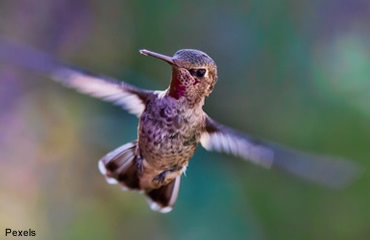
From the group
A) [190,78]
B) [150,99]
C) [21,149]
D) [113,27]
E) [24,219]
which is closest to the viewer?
[190,78]

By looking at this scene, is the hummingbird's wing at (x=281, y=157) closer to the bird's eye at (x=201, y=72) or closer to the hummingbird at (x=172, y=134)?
the hummingbird at (x=172, y=134)

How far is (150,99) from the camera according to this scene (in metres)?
0.96

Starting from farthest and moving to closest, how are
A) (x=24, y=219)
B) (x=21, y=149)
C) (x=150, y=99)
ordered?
(x=21, y=149) → (x=24, y=219) → (x=150, y=99)

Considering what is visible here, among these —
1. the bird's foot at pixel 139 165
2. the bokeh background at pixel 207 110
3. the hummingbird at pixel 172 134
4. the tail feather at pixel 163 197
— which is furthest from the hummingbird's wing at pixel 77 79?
the bokeh background at pixel 207 110

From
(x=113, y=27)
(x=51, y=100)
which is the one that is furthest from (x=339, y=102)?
(x=51, y=100)

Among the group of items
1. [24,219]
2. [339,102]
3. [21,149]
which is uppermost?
[339,102]

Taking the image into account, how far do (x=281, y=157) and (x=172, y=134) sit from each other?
0.20 metres

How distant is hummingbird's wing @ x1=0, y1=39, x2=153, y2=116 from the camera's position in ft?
2.72

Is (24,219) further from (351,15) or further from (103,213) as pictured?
(351,15)

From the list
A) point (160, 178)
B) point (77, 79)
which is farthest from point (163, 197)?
point (77, 79)

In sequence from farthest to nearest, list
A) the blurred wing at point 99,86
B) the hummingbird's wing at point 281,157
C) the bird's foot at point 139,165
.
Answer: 1. the bird's foot at point 139,165
2. the blurred wing at point 99,86
3. the hummingbird's wing at point 281,157

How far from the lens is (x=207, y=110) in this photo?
91.1 inches

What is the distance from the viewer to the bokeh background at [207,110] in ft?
7.52

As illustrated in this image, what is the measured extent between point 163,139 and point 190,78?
0.19 metres
